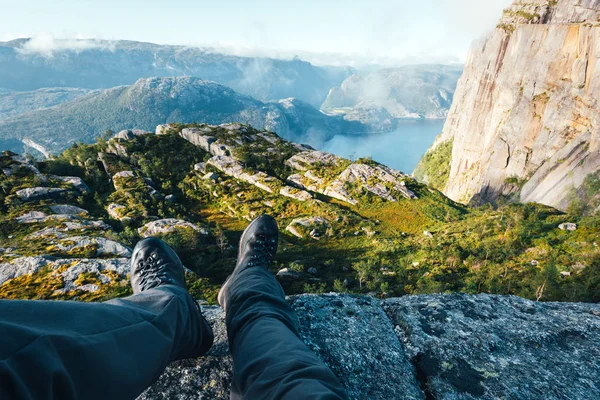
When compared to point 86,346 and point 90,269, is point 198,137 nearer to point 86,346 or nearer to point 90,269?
point 90,269

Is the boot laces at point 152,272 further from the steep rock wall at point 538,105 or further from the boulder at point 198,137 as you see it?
the steep rock wall at point 538,105

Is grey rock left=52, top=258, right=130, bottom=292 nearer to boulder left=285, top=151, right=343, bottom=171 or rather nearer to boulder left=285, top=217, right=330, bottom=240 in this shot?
boulder left=285, top=217, right=330, bottom=240

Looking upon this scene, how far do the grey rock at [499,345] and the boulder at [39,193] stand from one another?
33.9 meters

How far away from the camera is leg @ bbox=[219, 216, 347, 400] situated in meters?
2.22

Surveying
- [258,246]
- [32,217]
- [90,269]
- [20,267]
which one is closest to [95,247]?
[20,267]

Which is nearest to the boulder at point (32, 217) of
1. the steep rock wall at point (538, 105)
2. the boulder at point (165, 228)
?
the boulder at point (165, 228)

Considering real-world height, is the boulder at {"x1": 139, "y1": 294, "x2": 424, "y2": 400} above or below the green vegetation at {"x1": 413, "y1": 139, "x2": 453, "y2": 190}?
above

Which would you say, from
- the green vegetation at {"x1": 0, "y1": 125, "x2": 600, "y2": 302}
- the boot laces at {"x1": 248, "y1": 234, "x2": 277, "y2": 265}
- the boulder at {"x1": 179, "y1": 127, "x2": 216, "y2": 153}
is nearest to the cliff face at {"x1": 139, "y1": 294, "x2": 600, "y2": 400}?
the boot laces at {"x1": 248, "y1": 234, "x2": 277, "y2": 265}

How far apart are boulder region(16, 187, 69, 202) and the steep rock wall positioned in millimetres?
60065

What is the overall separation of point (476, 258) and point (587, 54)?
45753 mm

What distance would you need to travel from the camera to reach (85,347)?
78.9 inches

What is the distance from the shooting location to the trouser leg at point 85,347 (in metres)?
1.62

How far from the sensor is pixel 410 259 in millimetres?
20453

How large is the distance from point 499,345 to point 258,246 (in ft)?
13.6
